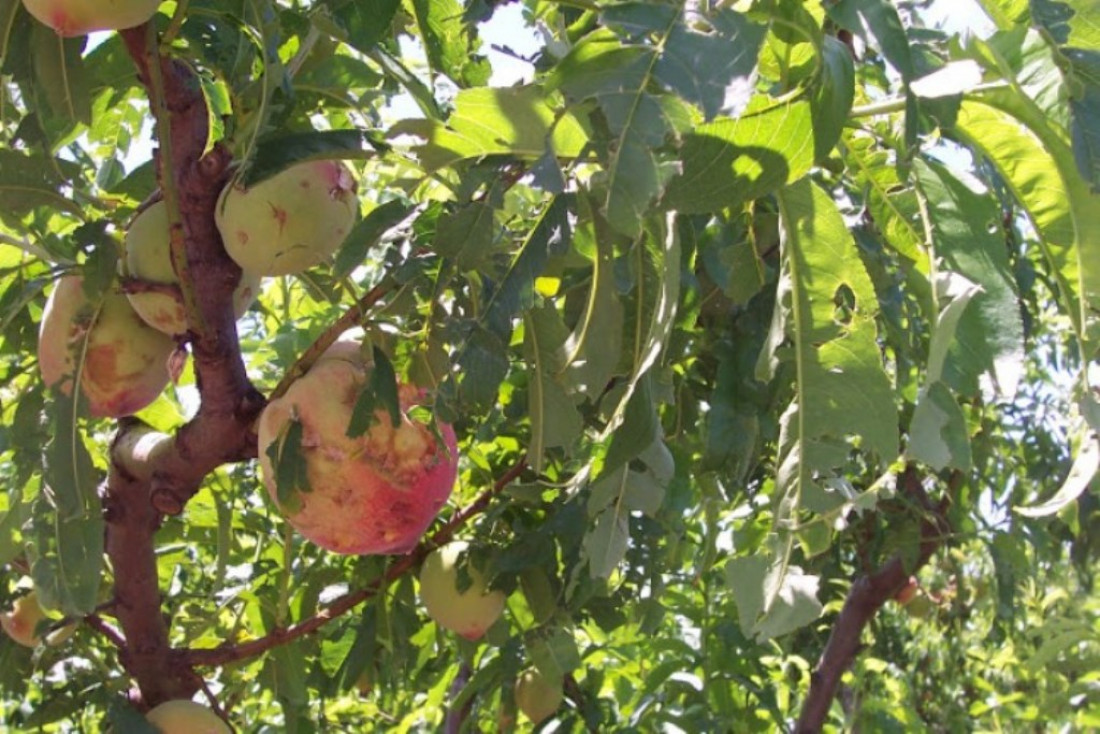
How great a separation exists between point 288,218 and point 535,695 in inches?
43.8

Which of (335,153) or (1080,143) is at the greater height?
(335,153)

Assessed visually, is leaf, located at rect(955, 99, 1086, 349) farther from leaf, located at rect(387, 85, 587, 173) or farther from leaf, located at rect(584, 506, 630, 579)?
leaf, located at rect(584, 506, 630, 579)

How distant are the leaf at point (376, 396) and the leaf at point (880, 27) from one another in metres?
0.59

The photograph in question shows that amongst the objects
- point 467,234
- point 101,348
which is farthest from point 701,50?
point 101,348

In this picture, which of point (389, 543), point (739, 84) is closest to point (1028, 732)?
point (389, 543)

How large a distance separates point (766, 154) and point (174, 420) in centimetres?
A: 139

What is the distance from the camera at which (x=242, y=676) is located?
236 cm

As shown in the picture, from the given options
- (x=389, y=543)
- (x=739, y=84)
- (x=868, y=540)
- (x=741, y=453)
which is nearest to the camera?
(x=739, y=84)

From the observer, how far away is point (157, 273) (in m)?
1.52

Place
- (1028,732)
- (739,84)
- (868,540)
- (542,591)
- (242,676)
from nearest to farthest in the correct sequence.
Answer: (739,84), (542,591), (242,676), (868,540), (1028,732)

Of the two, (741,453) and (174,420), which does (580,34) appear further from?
(174,420)

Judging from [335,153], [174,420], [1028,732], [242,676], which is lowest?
[1028,732]

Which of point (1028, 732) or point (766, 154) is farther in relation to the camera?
point (1028, 732)

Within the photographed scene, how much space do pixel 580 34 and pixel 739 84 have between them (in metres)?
0.36
